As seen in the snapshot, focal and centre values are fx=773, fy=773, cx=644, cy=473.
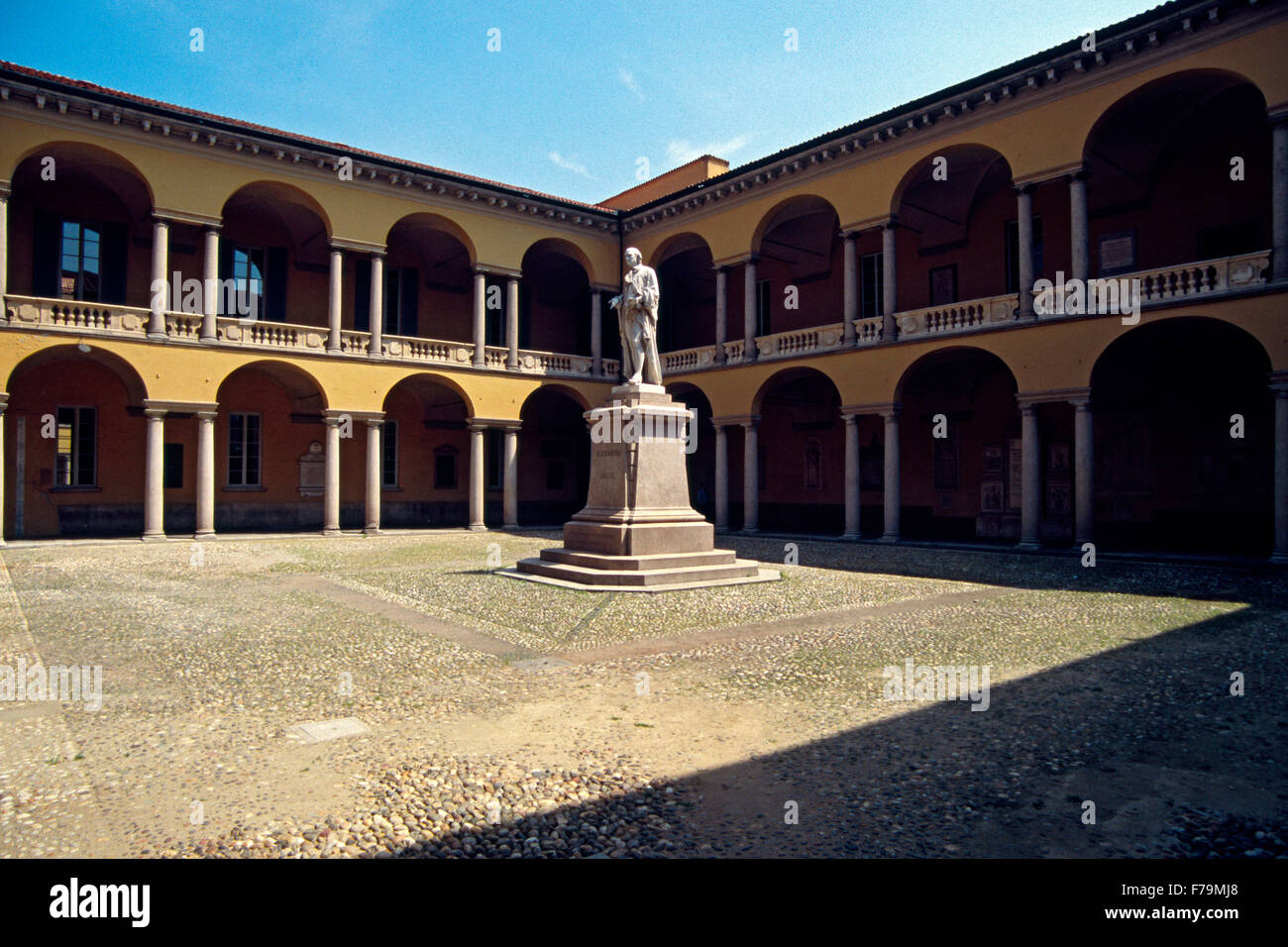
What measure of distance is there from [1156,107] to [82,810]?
2078 centimetres

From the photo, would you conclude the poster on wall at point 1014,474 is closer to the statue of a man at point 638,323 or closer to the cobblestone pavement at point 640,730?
the cobblestone pavement at point 640,730

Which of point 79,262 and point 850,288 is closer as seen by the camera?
point 79,262

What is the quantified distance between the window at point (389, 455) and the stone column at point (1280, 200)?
2278 cm

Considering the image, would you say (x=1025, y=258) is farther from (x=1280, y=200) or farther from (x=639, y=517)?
(x=639, y=517)

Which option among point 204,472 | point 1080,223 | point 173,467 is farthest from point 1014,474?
point 173,467

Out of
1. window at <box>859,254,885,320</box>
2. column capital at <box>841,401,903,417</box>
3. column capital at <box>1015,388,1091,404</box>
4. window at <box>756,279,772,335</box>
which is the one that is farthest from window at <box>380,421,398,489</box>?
column capital at <box>1015,388,1091,404</box>

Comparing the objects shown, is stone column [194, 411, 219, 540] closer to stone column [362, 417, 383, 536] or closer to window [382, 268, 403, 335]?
stone column [362, 417, 383, 536]

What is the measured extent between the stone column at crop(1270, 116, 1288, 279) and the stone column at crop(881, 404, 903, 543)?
7802 millimetres

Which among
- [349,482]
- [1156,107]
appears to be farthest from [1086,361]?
[349,482]

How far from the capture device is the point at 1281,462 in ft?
45.0

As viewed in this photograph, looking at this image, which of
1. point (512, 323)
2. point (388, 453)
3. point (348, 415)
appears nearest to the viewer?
point (348, 415)

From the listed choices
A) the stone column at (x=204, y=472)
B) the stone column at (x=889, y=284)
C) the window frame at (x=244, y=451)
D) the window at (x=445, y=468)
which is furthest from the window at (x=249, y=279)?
the stone column at (x=889, y=284)

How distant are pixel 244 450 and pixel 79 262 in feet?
20.3
